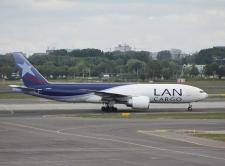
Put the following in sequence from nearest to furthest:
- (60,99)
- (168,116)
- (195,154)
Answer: (195,154) < (168,116) < (60,99)

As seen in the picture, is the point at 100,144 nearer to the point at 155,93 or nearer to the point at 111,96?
the point at 111,96

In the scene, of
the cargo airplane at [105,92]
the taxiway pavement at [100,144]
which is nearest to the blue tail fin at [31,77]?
the cargo airplane at [105,92]

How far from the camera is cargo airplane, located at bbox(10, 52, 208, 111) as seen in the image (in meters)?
67.4

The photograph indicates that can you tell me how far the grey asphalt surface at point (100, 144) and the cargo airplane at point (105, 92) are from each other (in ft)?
41.8

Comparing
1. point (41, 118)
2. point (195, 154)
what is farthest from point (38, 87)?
point (195, 154)

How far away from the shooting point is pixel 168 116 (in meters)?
58.8

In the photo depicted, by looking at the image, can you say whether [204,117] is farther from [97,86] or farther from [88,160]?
[88,160]

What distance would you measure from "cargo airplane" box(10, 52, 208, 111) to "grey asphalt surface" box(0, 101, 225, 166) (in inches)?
502

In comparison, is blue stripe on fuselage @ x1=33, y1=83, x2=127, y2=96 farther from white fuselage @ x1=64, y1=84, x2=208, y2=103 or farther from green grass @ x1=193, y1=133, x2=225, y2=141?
green grass @ x1=193, y1=133, x2=225, y2=141

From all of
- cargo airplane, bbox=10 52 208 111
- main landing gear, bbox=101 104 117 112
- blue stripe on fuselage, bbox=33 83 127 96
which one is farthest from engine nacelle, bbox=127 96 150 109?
blue stripe on fuselage, bbox=33 83 127 96

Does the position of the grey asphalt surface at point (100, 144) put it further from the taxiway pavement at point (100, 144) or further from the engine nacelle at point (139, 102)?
the engine nacelle at point (139, 102)

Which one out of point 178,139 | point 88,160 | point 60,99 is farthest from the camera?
point 60,99

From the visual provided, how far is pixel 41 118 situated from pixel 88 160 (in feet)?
91.9

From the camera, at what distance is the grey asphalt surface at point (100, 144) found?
28.5 meters
